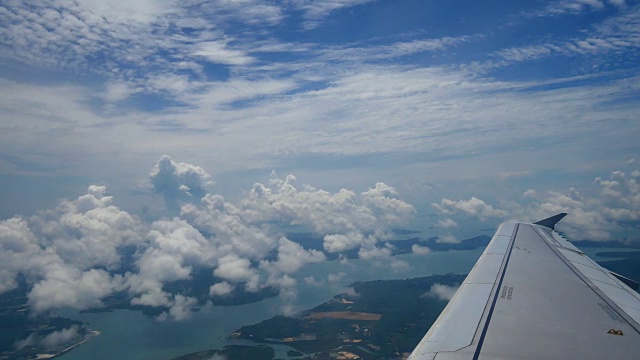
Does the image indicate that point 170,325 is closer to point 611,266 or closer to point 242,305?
point 242,305

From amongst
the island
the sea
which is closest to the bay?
the sea

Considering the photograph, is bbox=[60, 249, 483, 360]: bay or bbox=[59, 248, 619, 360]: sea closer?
bbox=[59, 248, 619, 360]: sea

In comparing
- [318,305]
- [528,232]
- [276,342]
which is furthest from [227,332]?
[528,232]

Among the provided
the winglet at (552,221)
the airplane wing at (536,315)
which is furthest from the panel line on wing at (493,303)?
the winglet at (552,221)

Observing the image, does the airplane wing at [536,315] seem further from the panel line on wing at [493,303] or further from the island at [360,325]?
the island at [360,325]

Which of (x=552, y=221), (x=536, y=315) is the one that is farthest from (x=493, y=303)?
(x=552, y=221)

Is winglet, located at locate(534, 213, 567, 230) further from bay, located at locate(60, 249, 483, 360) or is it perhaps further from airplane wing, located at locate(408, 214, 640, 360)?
bay, located at locate(60, 249, 483, 360)
